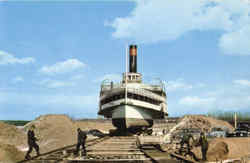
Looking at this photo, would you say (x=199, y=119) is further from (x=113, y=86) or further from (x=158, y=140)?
(x=158, y=140)

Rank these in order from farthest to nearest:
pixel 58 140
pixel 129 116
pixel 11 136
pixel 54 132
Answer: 1. pixel 54 132
2. pixel 58 140
3. pixel 11 136
4. pixel 129 116

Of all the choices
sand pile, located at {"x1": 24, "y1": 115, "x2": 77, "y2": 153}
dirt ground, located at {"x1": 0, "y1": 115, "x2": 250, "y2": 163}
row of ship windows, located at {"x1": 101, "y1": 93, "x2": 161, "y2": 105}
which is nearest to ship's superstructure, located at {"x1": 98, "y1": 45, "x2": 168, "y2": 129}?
row of ship windows, located at {"x1": 101, "y1": 93, "x2": 161, "y2": 105}

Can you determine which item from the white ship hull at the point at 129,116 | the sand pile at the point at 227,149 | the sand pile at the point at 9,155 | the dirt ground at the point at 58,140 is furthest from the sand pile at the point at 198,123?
the sand pile at the point at 9,155

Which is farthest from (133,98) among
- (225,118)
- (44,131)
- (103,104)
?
(225,118)

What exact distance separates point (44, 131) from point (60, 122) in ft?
15.2

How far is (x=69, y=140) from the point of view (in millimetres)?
43594

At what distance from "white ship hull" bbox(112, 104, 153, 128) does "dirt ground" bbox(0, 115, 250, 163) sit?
21.3 feet

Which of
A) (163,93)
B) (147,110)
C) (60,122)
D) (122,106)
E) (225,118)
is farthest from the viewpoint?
(225,118)

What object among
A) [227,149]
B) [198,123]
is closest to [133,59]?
[227,149]

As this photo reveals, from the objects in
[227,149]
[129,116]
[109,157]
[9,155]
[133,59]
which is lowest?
[9,155]

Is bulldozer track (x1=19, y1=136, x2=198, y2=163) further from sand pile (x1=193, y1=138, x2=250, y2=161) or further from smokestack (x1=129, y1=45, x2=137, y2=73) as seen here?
smokestack (x1=129, y1=45, x2=137, y2=73)

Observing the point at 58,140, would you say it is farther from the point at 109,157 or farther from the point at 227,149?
the point at 109,157

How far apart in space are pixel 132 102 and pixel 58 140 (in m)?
14.9

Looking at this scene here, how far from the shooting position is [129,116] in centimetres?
3284
